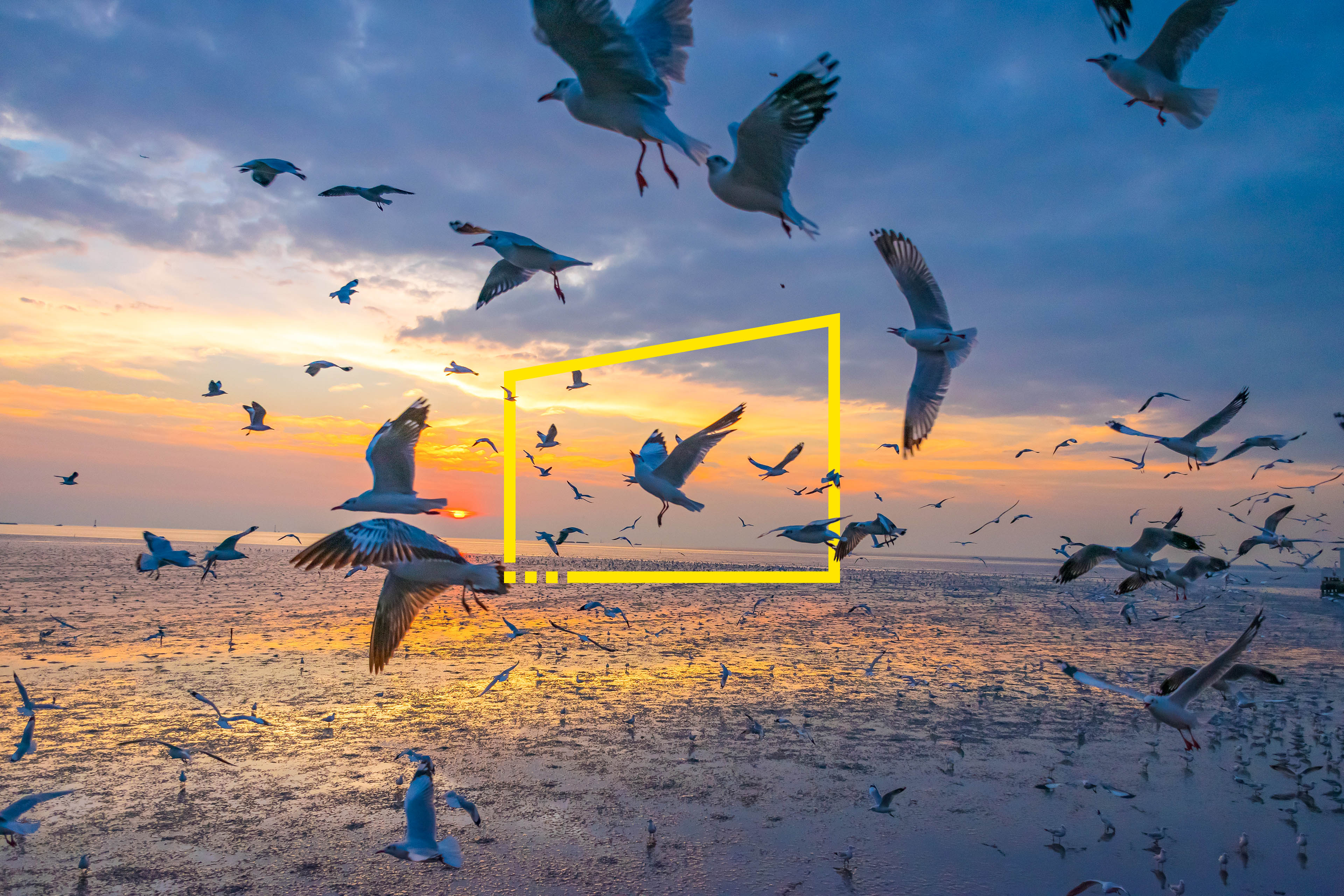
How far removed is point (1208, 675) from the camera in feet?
18.7

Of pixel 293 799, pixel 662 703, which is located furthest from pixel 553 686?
pixel 293 799

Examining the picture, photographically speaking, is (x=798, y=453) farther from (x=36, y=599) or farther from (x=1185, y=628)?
(x=36, y=599)

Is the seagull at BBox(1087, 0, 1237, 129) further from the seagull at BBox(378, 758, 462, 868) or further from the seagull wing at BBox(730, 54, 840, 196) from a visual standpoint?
the seagull at BBox(378, 758, 462, 868)

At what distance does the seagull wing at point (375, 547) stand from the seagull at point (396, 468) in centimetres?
55

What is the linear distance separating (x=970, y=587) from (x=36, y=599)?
36161 mm

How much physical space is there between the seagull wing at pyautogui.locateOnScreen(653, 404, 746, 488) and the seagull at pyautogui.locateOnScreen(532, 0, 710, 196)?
11.2 ft

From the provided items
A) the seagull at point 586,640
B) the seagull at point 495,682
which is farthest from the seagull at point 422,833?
the seagull at point 586,640

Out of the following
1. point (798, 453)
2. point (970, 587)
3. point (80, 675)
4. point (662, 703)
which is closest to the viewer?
point (798, 453)

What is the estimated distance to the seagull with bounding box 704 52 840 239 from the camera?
3.79 m

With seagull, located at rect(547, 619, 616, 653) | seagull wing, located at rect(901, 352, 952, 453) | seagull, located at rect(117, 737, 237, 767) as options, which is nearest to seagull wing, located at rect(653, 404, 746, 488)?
seagull wing, located at rect(901, 352, 952, 453)

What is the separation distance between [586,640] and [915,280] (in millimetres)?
12944

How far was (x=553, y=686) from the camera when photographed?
12.7 metres

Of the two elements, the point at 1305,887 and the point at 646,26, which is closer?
the point at 646,26

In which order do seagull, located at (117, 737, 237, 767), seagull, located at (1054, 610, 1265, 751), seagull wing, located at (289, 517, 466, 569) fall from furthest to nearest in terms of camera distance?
seagull, located at (117, 737, 237, 767) → seagull, located at (1054, 610, 1265, 751) → seagull wing, located at (289, 517, 466, 569)
